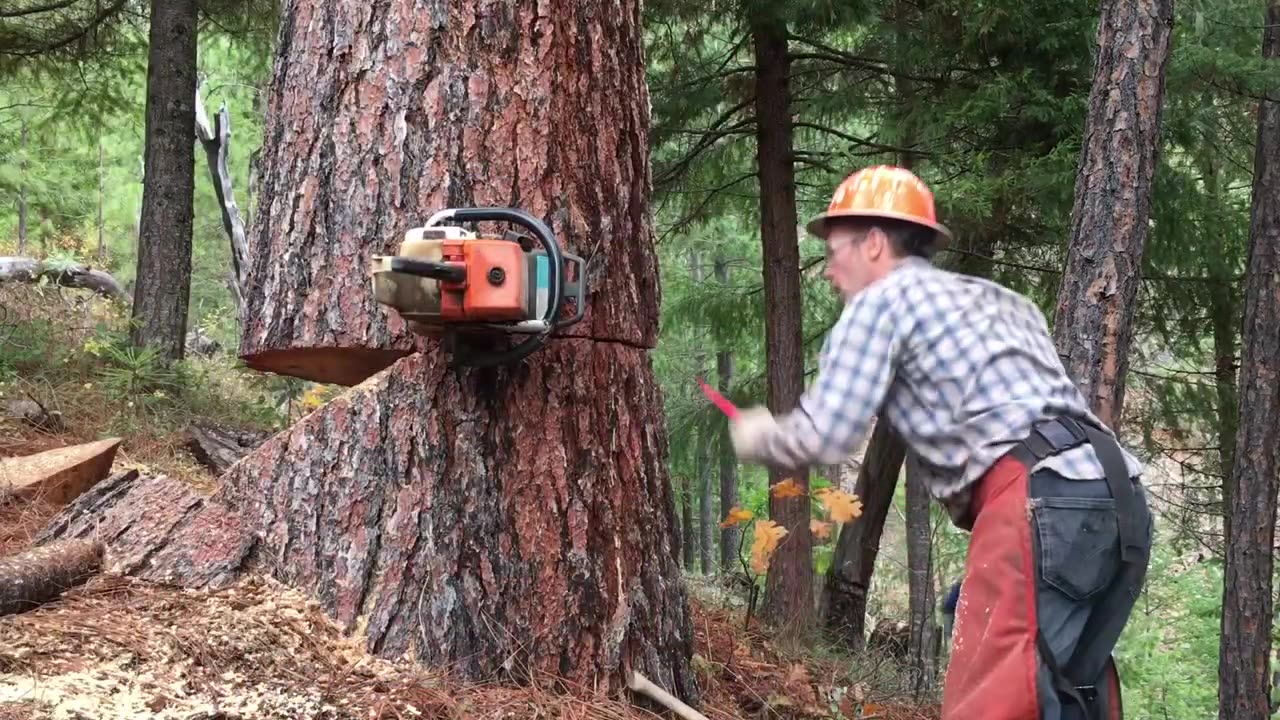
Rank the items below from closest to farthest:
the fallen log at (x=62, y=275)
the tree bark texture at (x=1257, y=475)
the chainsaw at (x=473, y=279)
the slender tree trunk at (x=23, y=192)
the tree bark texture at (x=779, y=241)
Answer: the chainsaw at (x=473, y=279) < the tree bark texture at (x=779, y=241) < the tree bark texture at (x=1257, y=475) < the fallen log at (x=62, y=275) < the slender tree trunk at (x=23, y=192)

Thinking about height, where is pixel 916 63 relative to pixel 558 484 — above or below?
above

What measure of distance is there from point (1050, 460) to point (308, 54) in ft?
7.75

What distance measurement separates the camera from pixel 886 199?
2438 millimetres

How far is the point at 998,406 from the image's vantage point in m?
2.28

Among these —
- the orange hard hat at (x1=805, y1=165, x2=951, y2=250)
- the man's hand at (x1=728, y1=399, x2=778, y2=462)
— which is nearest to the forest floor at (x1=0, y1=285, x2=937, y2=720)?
the man's hand at (x1=728, y1=399, x2=778, y2=462)

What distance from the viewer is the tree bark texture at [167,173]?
7441mm

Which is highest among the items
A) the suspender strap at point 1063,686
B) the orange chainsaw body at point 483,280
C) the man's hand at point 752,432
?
the orange chainsaw body at point 483,280

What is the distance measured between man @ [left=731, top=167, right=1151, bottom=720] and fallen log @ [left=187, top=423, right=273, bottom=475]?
13.8 ft

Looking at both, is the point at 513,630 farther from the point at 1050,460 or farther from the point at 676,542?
the point at 1050,460

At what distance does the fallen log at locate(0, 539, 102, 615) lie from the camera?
261cm

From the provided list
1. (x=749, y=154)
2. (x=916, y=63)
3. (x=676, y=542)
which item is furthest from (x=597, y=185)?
(x=749, y=154)

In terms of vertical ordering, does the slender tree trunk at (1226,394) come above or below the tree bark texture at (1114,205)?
below

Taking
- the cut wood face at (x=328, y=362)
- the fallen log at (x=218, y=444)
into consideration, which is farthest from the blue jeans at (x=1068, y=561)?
the fallen log at (x=218, y=444)

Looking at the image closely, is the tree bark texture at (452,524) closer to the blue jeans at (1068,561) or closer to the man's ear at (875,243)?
the man's ear at (875,243)
